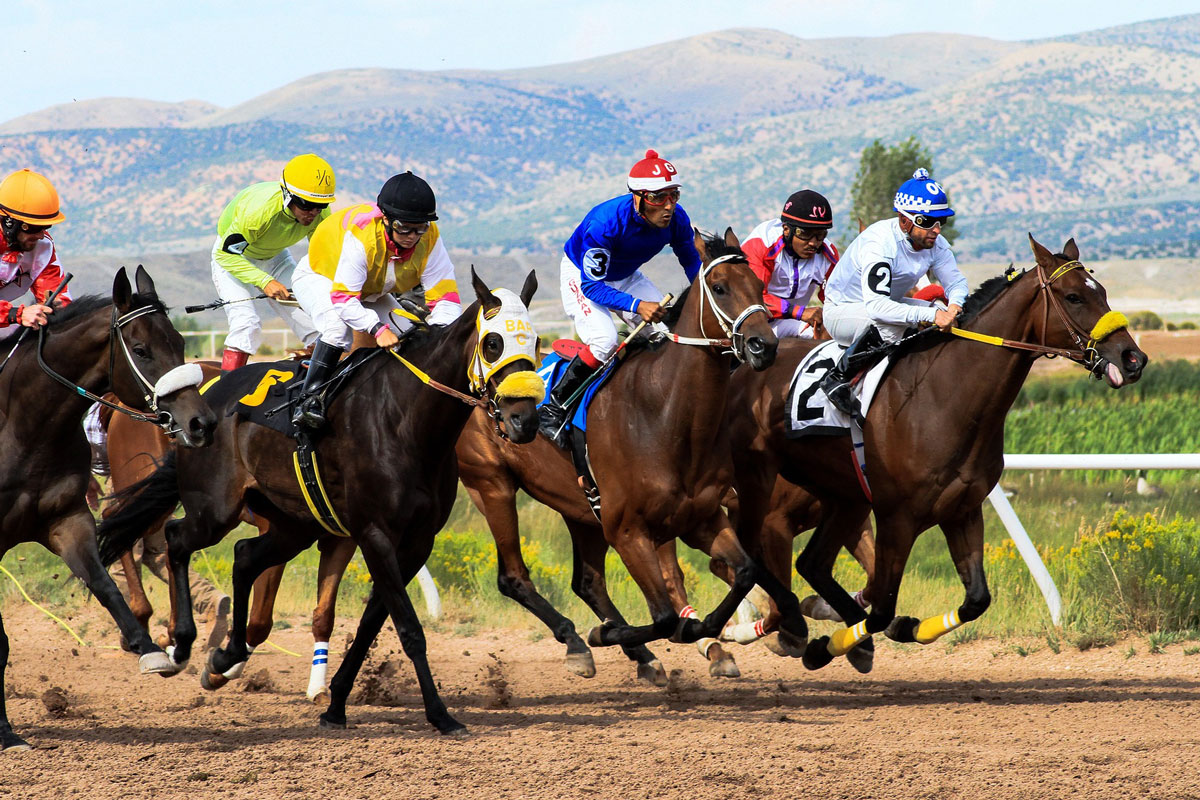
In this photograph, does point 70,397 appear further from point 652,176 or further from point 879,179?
point 879,179

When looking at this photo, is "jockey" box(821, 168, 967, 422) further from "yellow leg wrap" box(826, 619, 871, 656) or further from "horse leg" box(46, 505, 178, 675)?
"horse leg" box(46, 505, 178, 675)

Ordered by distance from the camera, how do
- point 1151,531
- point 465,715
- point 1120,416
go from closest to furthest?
1. point 465,715
2. point 1151,531
3. point 1120,416

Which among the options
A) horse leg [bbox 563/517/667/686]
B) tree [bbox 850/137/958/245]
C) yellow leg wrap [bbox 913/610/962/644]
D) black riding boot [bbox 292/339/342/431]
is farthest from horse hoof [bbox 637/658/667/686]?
tree [bbox 850/137/958/245]

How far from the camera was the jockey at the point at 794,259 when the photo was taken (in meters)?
7.23

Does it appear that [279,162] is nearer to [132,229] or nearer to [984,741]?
[132,229]

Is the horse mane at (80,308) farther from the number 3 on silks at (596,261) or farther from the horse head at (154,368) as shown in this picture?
the number 3 on silks at (596,261)

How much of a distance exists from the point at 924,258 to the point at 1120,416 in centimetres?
1114

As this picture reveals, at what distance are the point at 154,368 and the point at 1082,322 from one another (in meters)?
3.99

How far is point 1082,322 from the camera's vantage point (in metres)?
6.31

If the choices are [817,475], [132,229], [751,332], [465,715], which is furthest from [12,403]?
[132,229]

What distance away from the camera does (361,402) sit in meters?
6.29

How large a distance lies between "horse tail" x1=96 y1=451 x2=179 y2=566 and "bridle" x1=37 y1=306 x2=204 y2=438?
1.34m

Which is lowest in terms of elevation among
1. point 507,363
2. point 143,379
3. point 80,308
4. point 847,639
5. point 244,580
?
point 847,639

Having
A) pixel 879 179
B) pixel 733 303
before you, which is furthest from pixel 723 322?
pixel 879 179
